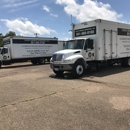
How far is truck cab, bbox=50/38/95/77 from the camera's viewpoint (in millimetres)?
9749

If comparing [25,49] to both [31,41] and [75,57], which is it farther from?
[75,57]

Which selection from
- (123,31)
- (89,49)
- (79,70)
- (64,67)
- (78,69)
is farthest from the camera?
(123,31)

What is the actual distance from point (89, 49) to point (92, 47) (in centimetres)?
32

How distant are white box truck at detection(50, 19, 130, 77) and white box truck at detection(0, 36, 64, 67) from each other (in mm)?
9473

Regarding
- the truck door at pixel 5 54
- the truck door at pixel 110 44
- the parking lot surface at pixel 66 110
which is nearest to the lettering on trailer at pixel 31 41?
the truck door at pixel 5 54

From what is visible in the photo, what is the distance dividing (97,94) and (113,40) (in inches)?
272

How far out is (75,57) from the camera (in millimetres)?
9844

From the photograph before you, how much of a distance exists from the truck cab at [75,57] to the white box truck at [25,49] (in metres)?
10.1

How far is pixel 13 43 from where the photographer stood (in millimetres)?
19094

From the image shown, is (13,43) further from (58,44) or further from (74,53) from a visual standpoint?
(74,53)

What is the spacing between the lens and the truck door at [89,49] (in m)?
10.7

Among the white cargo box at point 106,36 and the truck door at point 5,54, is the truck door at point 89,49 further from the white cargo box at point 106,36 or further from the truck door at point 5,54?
the truck door at point 5,54

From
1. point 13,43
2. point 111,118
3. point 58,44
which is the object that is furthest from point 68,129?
point 58,44

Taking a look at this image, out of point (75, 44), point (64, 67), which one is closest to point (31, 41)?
point (75, 44)
